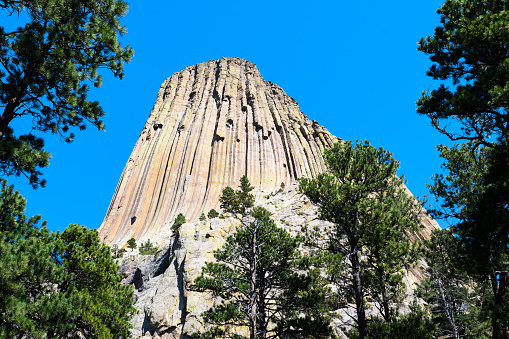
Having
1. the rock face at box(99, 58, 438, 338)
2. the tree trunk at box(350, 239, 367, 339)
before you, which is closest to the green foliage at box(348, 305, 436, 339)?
the tree trunk at box(350, 239, 367, 339)

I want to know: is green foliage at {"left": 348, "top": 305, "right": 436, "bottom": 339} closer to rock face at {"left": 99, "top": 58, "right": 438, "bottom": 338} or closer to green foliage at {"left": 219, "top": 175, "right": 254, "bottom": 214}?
rock face at {"left": 99, "top": 58, "right": 438, "bottom": 338}

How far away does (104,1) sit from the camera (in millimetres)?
9273

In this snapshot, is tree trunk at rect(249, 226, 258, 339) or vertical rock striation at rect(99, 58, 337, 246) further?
vertical rock striation at rect(99, 58, 337, 246)

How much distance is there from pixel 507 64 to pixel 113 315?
15.2m

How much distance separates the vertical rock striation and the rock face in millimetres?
185

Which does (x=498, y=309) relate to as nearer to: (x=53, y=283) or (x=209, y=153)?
(x=53, y=283)

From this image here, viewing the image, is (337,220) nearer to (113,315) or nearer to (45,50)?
(113,315)

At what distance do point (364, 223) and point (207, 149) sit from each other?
178 ft

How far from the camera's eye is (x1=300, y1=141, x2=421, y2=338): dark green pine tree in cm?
1420

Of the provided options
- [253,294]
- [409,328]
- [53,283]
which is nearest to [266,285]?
[253,294]

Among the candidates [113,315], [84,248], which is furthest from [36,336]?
[84,248]

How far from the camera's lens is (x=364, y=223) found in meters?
15.3

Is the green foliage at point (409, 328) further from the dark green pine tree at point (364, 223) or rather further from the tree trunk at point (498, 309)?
the tree trunk at point (498, 309)

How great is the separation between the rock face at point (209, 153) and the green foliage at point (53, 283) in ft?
61.8
